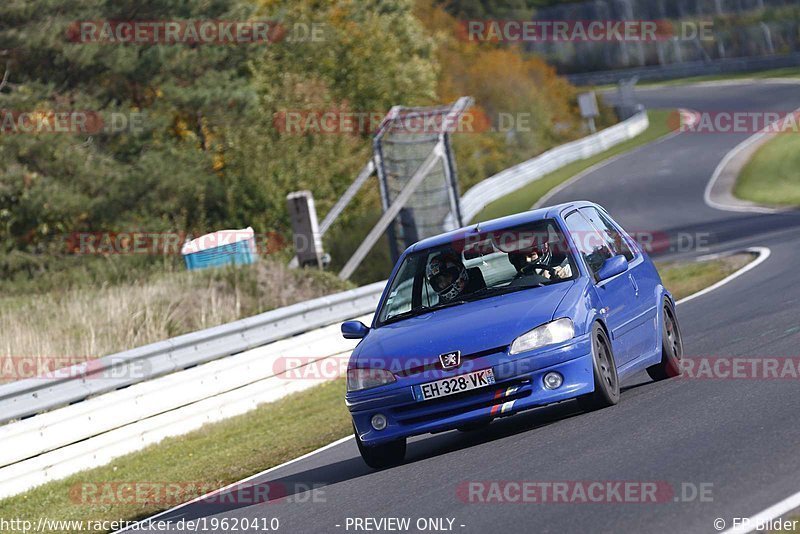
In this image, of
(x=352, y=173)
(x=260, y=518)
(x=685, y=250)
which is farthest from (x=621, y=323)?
(x=352, y=173)

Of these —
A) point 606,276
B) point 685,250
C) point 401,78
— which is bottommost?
point 685,250

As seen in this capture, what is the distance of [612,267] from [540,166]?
48210 millimetres

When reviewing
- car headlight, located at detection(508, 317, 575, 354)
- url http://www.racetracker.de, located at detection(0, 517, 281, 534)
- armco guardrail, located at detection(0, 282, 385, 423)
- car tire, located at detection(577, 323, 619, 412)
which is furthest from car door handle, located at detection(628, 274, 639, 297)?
armco guardrail, located at detection(0, 282, 385, 423)

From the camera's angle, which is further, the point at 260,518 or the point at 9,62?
the point at 9,62

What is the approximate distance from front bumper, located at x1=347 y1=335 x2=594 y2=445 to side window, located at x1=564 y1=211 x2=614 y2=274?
4.04ft

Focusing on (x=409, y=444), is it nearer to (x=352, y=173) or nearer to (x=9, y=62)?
(x=9, y=62)

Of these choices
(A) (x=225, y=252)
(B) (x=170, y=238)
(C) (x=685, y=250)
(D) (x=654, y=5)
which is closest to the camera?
(A) (x=225, y=252)

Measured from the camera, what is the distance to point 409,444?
1088 centimetres

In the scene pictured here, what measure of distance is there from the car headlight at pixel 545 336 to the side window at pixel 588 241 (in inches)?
43.2

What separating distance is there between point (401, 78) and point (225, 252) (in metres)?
29.7

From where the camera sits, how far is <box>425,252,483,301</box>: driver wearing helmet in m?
9.96

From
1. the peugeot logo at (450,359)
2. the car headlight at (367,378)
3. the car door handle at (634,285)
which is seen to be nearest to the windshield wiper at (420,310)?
the car headlight at (367,378)

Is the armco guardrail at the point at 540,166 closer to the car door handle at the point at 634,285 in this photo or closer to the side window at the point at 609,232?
the side window at the point at 609,232

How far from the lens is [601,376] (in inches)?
362
